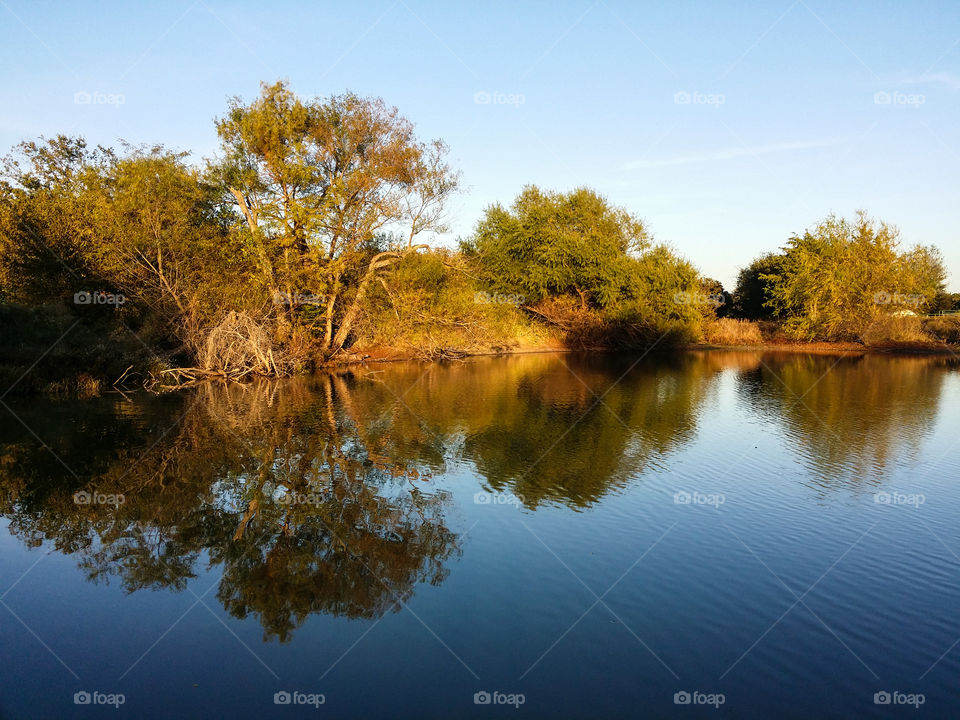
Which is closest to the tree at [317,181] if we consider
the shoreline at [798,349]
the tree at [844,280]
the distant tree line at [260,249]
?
the distant tree line at [260,249]

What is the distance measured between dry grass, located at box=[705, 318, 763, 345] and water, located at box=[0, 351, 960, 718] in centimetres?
3777

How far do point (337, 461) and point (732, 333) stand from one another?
1838 inches

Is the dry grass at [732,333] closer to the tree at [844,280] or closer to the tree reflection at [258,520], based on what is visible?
the tree at [844,280]

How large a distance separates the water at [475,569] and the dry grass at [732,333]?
3777 centimetres

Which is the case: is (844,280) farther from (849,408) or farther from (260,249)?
(260,249)

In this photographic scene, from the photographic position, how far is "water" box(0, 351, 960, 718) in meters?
5.77

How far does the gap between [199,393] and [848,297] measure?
141 feet

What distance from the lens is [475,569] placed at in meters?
8.27

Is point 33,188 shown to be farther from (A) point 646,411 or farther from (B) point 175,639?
(B) point 175,639

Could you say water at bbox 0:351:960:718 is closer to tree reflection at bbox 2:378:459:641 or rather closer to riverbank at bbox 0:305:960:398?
tree reflection at bbox 2:378:459:641

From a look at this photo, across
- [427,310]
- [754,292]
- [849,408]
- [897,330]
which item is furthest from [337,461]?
[754,292]

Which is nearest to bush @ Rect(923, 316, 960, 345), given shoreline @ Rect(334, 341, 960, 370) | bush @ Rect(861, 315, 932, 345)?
bush @ Rect(861, 315, 932, 345)

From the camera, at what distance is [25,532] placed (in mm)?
9562

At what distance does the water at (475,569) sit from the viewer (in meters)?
5.77
